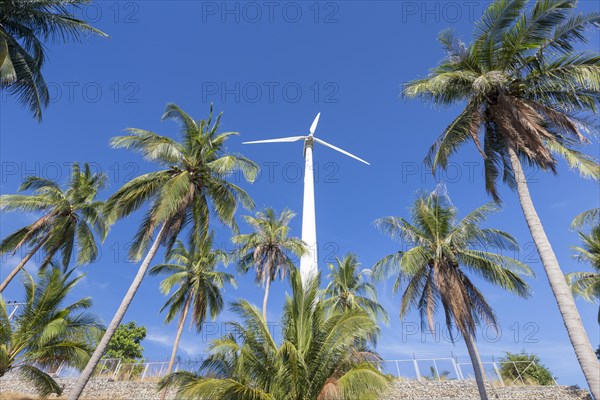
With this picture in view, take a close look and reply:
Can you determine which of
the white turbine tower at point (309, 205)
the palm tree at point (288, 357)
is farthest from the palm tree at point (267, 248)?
the palm tree at point (288, 357)

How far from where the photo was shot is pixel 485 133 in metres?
15.1

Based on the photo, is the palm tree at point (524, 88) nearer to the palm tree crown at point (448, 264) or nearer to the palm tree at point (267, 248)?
the palm tree crown at point (448, 264)

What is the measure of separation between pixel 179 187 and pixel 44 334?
365 inches

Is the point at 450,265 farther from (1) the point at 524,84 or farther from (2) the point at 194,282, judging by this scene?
(2) the point at 194,282

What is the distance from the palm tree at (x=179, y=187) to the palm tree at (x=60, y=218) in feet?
26.6

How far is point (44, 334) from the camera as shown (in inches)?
681

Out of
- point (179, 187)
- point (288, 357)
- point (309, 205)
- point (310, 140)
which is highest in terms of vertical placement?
point (310, 140)

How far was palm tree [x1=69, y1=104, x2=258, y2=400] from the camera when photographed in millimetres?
16938

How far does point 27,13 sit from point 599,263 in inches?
1358

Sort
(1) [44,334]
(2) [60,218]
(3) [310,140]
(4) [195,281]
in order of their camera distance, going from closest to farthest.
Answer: (1) [44,334], (2) [60,218], (4) [195,281], (3) [310,140]

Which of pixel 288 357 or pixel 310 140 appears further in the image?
pixel 310 140

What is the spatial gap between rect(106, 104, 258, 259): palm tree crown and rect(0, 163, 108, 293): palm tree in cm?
803

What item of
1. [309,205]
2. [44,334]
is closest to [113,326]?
[44,334]

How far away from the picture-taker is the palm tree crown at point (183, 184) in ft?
57.2
